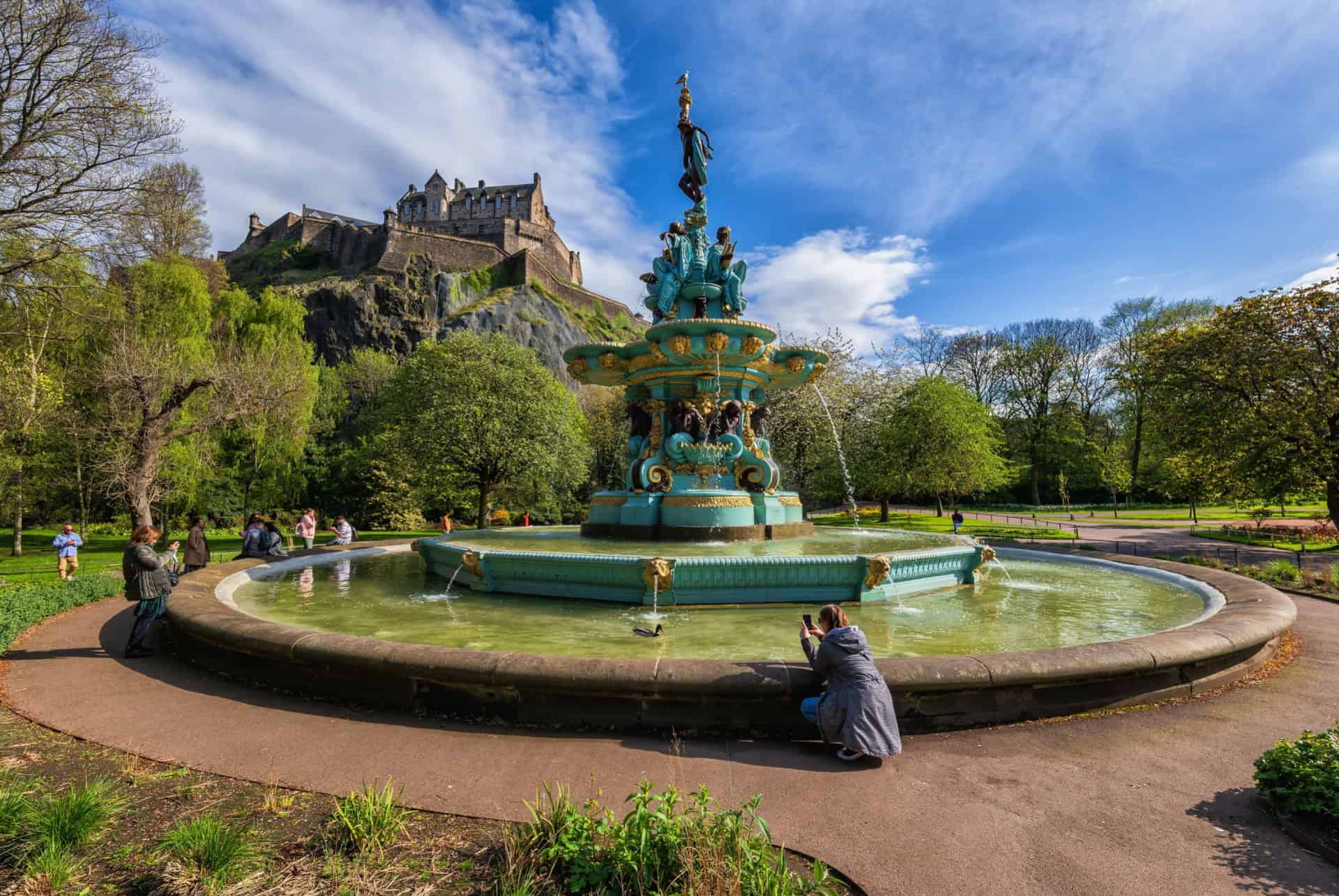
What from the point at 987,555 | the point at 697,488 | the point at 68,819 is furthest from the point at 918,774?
the point at 697,488

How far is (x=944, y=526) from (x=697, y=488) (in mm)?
22970

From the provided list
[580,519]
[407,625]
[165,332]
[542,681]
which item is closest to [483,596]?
[407,625]

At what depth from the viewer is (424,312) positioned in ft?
227

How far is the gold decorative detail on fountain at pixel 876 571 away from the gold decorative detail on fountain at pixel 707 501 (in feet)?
14.4

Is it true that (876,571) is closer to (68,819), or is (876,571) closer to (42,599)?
(68,819)

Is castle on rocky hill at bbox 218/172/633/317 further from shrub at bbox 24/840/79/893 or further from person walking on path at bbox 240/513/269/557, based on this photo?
shrub at bbox 24/840/79/893

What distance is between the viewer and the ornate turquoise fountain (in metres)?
8.30

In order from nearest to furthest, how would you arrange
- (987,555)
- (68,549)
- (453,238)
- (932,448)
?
(987,555) → (68,549) → (932,448) → (453,238)

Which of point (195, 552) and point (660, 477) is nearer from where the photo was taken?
point (195, 552)

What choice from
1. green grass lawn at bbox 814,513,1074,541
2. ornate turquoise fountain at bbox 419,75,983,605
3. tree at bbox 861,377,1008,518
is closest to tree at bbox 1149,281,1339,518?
green grass lawn at bbox 814,513,1074,541

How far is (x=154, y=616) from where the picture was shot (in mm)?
7047

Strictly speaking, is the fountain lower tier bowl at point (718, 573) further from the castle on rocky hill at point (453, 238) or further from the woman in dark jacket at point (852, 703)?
the castle on rocky hill at point (453, 238)

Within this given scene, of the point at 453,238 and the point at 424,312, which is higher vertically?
the point at 453,238

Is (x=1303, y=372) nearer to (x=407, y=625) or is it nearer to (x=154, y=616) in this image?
(x=407, y=625)
